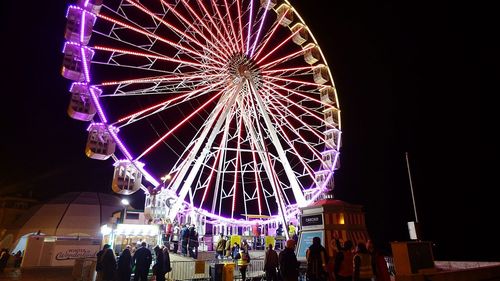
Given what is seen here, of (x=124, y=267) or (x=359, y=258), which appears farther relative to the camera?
(x=124, y=267)

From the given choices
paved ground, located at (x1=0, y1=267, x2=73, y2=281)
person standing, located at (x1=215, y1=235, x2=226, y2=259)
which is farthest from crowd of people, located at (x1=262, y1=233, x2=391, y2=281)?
paved ground, located at (x1=0, y1=267, x2=73, y2=281)

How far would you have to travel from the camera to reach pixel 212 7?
61.5 feet

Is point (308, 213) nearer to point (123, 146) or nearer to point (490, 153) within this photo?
point (123, 146)

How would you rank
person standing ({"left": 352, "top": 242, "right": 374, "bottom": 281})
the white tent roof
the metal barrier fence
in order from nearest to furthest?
person standing ({"left": 352, "top": 242, "right": 374, "bottom": 281}), the metal barrier fence, the white tent roof

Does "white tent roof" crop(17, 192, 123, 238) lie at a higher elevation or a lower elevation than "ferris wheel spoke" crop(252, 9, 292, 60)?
lower

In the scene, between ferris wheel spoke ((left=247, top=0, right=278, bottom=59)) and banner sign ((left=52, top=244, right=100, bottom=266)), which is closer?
ferris wheel spoke ((left=247, top=0, right=278, bottom=59))

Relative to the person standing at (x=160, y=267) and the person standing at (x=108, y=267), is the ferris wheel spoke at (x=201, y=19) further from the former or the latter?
the person standing at (x=108, y=267)

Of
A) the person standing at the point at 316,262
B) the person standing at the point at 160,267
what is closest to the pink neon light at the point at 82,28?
the person standing at the point at 160,267

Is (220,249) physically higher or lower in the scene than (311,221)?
lower

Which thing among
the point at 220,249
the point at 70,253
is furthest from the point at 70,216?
the point at 220,249

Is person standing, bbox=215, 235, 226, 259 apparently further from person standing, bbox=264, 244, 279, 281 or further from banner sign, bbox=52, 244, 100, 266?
banner sign, bbox=52, 244, 100, 266

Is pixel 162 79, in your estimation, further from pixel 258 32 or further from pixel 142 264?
pixel 142 264

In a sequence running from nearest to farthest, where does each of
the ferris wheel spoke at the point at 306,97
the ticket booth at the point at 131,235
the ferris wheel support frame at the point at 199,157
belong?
the ticket booth at the point at 131,235, the ferris wheel support frame at the point at 199,157, the ferris wheel spoke at the point at 306,97

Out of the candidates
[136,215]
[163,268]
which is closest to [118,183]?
[136,215]
